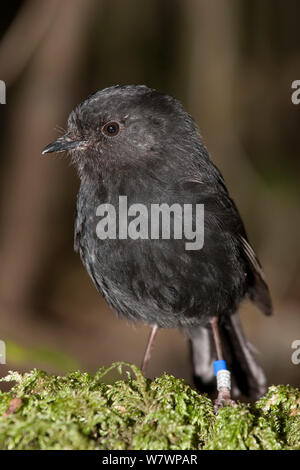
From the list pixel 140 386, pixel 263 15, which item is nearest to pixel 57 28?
pixel 263 15

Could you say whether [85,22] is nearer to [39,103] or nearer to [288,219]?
[39,103]

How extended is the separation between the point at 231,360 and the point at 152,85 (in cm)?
488

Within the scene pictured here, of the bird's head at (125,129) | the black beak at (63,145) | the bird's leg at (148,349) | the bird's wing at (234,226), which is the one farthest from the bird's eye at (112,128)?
the bird's leg at (148,349)

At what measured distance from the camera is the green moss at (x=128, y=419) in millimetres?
2135

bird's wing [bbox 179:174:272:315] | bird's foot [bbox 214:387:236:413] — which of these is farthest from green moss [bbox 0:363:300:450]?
bird's wing [bbox 179:174:272:315]

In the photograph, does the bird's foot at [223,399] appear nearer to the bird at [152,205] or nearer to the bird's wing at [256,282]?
the bird at [152,205]

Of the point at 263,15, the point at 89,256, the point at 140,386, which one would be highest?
the point at 263,15

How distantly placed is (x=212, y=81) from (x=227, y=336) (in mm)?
3973

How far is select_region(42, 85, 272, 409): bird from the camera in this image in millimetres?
3352

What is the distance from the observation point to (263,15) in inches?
300

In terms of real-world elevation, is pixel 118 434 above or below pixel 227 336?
below

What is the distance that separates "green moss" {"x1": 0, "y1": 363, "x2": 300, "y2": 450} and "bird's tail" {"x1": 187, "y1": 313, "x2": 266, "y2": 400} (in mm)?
1745

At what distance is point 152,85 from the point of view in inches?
325

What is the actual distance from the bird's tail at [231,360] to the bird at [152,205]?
0.62 m
